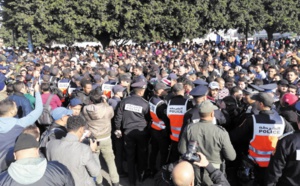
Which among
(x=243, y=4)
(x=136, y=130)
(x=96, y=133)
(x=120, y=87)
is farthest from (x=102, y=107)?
(x=243, y=4)

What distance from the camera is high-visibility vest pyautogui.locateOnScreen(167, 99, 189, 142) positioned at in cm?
522

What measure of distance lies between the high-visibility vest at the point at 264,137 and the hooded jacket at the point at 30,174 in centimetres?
267

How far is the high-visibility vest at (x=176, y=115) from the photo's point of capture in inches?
205

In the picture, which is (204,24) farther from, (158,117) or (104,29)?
(158,117)

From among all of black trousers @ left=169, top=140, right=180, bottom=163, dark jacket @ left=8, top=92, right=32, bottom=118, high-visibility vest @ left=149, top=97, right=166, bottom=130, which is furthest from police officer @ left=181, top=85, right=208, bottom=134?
dark jacket @ left=8, top=92, right=32, bottom=118

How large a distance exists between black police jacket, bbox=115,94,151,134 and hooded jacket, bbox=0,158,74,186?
3.02m

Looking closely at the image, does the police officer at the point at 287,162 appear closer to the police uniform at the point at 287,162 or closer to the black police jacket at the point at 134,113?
the police uniform at the point at 287,162

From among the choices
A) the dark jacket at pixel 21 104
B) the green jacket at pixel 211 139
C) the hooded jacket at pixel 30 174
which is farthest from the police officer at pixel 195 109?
the dark jacket at pixel 21 104

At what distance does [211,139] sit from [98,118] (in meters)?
→ 2.34

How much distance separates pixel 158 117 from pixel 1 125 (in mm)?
2606

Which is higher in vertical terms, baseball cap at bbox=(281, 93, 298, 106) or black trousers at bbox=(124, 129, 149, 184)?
baseball cap at bbox=(281, 93, 298, 106)

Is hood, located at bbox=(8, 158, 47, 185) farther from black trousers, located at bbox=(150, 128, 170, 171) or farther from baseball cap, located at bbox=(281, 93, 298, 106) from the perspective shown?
baseball cap, located at bbox=(281, 93, 298, 106)

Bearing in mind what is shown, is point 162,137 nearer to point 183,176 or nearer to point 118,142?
point 118,142

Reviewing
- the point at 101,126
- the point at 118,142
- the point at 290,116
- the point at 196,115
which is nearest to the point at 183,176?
the point at 196,115
